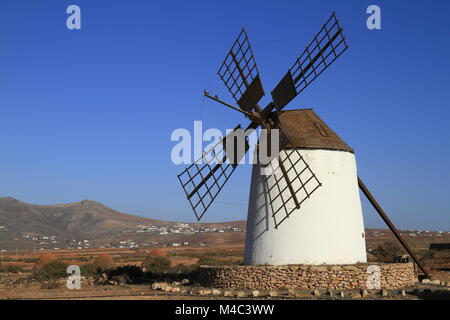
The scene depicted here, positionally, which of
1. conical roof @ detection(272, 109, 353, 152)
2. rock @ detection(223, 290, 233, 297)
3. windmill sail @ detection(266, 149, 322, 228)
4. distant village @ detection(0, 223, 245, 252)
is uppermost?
conical roof @ detection(272, 109, 353, 152)

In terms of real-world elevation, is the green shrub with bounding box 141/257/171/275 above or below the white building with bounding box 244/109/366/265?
below

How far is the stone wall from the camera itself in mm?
16281

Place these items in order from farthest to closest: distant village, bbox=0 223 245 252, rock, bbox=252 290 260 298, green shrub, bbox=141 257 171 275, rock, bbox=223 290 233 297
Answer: distant village, bbox=0 223 245 252 → green shrub, bbox=141 257 171 275 → rock, bbox=223 290 233 297 → rock, bbox=252 290 260 298

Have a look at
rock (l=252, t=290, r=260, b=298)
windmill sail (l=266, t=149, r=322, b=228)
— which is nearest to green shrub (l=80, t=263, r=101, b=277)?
windmill sail (l=266, t=149, r=322, b=228)

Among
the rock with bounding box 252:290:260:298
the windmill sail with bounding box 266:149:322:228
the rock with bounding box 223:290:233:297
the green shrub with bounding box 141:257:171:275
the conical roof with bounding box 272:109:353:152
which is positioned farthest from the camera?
the green shrub with bounding box 141:257:171:275

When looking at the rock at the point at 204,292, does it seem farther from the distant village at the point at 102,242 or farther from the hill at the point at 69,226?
the hill at the point at 69,226

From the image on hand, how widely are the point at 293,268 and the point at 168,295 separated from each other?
3.88 m

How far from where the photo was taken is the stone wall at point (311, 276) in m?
16.3

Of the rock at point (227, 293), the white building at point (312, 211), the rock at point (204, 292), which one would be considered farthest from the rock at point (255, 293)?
the white building at point (312, 211)

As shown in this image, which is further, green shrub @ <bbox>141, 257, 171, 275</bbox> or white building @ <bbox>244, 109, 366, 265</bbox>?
green shrub @ <bbox>141, 257, 171, 275</bbox>

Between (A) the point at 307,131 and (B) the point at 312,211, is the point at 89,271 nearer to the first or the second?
(B) the point at 312,211

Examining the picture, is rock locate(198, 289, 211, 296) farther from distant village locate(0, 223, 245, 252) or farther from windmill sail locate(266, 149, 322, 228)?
distant village locate(0, 223, 245, 252)
